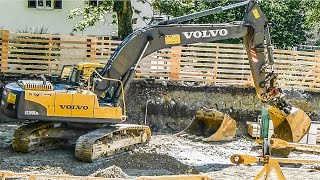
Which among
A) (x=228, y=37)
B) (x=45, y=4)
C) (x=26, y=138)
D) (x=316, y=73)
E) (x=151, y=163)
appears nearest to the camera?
(x=151, y=163)

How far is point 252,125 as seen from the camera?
60.5 feet

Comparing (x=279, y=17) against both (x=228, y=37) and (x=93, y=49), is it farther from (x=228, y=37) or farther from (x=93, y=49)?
(x=228, y=37)

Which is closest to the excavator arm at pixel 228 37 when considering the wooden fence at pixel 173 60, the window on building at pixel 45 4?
the wooden fence at pixel 173 60

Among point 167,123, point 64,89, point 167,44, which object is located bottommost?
point 167,123

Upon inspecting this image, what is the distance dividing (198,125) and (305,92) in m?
4.68

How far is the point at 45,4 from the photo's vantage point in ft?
99.3

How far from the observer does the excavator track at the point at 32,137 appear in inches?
541

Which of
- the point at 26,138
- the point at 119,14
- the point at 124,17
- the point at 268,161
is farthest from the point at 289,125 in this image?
the point at 119,14

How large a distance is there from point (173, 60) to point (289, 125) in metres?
7.05

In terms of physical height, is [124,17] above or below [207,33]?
above

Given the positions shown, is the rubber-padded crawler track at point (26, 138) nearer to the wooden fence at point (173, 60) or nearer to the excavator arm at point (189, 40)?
the excavator arm at point (189, 40)

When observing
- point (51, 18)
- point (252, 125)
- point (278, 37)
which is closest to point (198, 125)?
point (252, 125)

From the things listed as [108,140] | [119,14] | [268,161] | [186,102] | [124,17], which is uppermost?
[119,14]

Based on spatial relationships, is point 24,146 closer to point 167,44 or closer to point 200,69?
point 167,44
